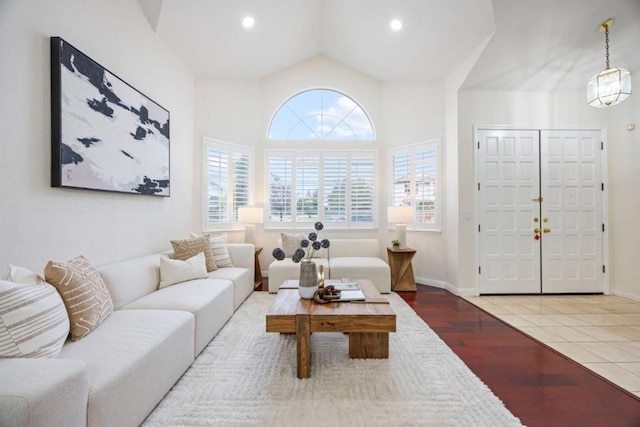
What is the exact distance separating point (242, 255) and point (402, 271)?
2356mm

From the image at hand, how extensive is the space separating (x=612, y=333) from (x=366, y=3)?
4546 millimetres

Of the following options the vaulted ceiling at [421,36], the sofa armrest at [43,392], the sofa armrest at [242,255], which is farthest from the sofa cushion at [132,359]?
the vaulted ceiling at [421,36]

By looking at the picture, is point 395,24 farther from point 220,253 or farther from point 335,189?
point 220,253

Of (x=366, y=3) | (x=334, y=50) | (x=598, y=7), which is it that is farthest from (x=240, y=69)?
(x=598, y=7)

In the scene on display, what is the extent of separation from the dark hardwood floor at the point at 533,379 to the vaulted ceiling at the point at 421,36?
3.22m

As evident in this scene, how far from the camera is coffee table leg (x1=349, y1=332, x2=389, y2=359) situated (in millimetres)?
2268

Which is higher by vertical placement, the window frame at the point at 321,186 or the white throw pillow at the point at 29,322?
the window frame at the point at 321,186

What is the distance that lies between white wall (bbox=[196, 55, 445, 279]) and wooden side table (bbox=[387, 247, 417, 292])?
1.69 feet

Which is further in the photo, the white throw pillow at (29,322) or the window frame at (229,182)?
the window frame at (229,182)

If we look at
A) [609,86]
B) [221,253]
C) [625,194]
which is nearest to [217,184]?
[221,253]

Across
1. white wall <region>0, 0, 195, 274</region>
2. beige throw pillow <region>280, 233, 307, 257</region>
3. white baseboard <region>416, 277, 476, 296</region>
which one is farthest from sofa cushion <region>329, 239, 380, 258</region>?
white wall <region>0, 0, 195, 274</region>

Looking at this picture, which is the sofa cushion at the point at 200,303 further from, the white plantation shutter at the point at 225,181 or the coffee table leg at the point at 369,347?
the white plantation shutter at the point at 225,181

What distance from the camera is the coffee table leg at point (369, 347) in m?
2.27

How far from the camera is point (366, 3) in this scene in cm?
364
